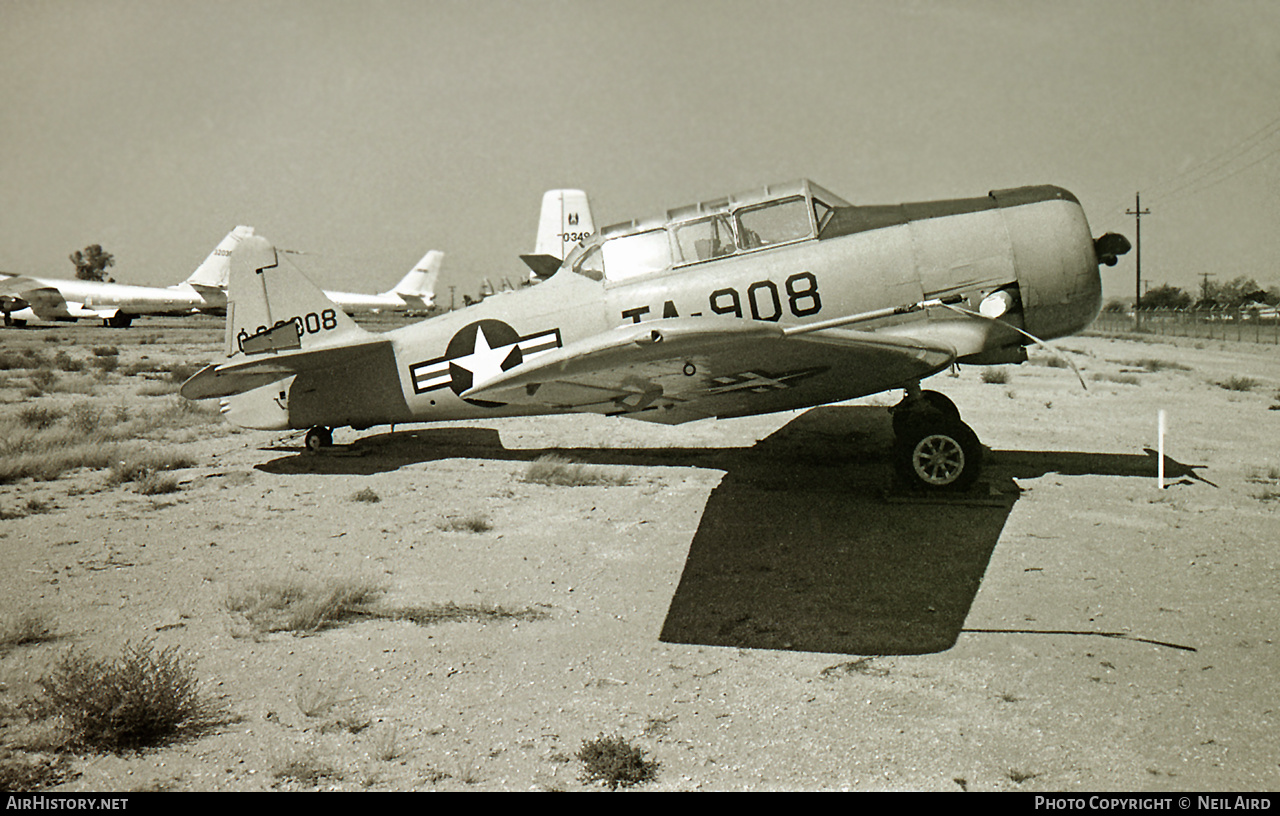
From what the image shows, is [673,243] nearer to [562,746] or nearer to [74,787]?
[562,746]

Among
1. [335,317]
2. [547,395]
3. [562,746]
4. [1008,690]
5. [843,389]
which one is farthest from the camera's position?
[335,317]

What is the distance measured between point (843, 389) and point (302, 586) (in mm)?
4230

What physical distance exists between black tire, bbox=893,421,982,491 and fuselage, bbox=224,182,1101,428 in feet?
1.58

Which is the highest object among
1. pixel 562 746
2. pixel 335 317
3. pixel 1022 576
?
pixel 335 317

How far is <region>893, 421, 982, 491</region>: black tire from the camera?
20.5ft

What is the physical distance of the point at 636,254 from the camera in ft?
22.1

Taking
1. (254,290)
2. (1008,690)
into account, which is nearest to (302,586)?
(1008,690)

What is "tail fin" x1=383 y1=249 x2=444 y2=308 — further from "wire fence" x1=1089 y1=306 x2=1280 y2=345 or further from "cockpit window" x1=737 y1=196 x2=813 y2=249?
"cockpit window" x1=737 y1=196 x2=813 y2=249

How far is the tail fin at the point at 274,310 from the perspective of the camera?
8.43 m

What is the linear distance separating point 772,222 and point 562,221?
16683 millimetres

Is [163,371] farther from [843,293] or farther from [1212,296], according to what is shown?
[1212,296]

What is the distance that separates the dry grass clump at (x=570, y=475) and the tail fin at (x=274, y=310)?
8.65 ft

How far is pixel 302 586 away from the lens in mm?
4695

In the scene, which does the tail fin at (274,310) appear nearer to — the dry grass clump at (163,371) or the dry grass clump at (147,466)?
the dry grass clump at (147,466)
